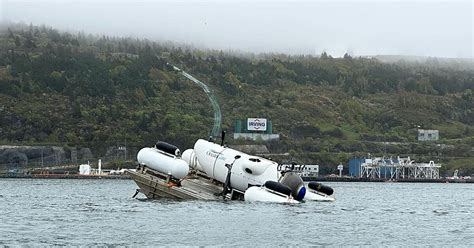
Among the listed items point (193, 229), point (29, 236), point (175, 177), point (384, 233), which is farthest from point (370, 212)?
point (29, 236)

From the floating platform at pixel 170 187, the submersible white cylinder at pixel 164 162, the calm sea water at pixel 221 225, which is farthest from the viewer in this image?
the floating platform at pixel 170 187

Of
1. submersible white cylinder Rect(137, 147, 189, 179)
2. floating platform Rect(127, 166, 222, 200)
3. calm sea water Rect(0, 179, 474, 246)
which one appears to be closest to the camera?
calm sea water Rect(0, 179, 474, 246)

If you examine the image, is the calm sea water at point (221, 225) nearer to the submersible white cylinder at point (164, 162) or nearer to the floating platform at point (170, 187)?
the floating platform at point (170, 187)

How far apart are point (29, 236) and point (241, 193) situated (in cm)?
2691

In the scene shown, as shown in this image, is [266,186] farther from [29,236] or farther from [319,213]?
[29,236]

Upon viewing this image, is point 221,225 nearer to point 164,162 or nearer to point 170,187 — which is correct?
point 170,187

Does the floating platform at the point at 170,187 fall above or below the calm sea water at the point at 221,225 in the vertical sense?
above

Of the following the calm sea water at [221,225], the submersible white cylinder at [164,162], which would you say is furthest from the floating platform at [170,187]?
the calm sea water at [221,225]

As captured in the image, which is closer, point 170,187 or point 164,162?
point 170,187

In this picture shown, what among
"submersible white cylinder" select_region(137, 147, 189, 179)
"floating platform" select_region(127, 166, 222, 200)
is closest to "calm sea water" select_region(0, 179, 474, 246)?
"floating platform" select_region(127, 166, 222, 200)

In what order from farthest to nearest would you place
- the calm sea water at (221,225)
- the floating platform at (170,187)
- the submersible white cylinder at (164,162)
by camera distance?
the floating platform at (170,187) → the submersible white cylinder at (164,162) → the calm sea water at (221,225)

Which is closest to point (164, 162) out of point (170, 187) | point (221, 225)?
point (170, 187)

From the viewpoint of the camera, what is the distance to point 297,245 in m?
58.3

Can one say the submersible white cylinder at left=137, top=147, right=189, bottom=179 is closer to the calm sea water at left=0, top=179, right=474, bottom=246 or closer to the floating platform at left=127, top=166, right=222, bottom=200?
the floating platform at left=127, top=166, right=222, bottom=200
